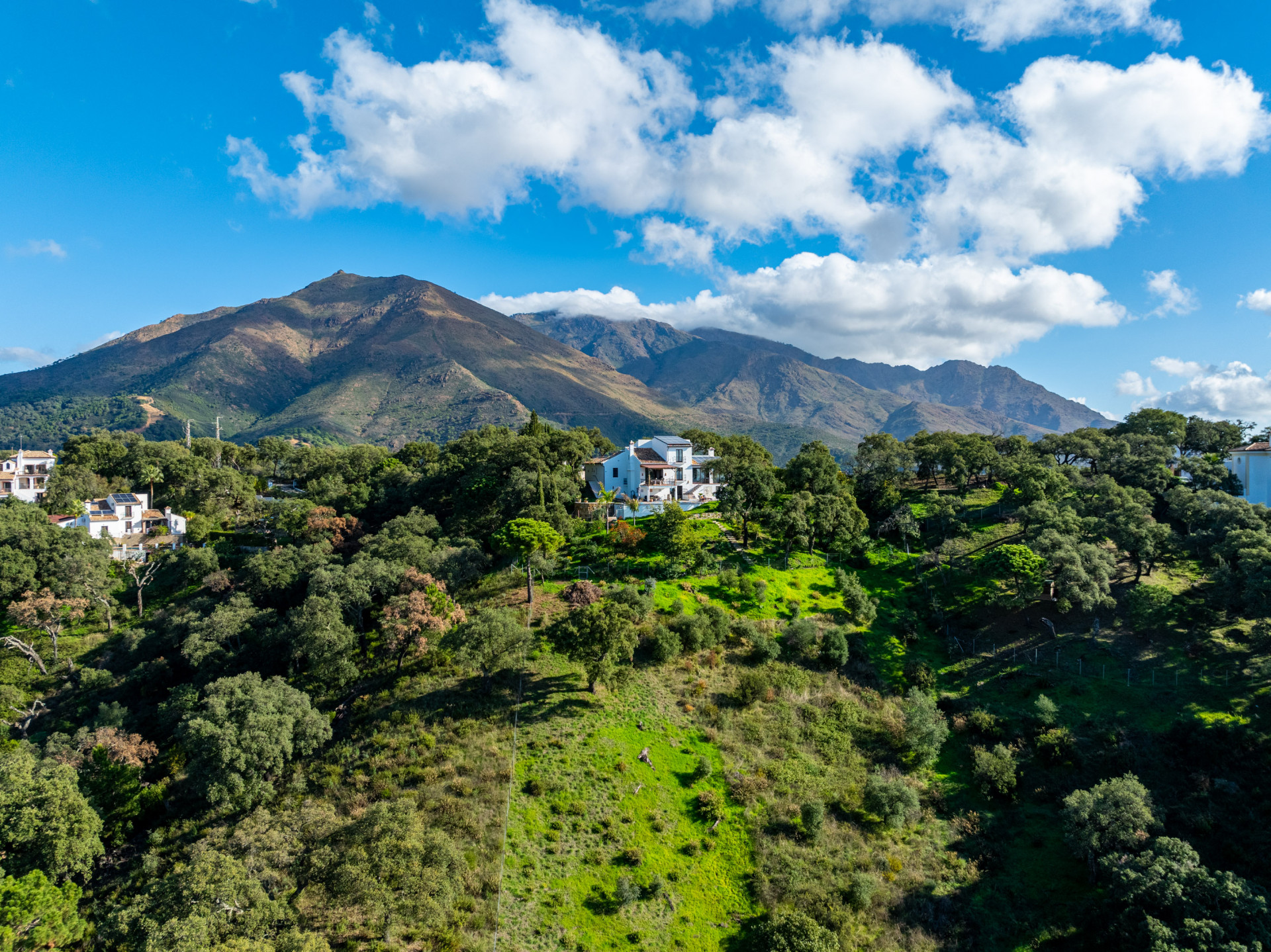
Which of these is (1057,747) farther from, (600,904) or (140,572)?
(140,572)

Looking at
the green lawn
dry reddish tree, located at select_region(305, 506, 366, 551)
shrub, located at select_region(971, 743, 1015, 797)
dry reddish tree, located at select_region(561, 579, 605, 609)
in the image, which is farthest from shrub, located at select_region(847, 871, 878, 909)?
dry reddish tree, located at select_region(305, 506, 366, 551)

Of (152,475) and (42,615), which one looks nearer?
(42,615)

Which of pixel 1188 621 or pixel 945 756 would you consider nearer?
pixel 945 756

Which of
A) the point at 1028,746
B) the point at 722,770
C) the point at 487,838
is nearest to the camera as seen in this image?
the point at 487,838

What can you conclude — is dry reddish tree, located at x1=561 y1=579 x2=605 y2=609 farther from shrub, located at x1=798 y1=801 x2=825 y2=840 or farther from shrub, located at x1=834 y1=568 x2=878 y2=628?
shrub, located at x1=834 y1=568 x2=878 y2=628

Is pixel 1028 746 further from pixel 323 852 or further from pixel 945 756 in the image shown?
pixel 323 852

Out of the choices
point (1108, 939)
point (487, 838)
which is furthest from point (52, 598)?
point (1108, 939)

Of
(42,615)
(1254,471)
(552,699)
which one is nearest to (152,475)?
(42,615)

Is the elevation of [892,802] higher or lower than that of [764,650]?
lower
